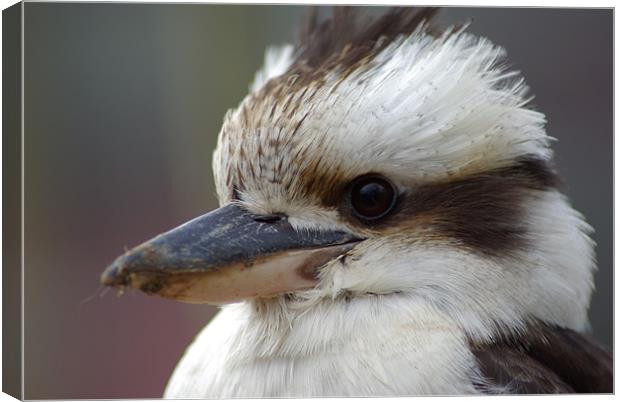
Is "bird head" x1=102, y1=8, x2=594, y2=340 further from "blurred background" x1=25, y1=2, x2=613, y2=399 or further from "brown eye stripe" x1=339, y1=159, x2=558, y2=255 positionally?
"blurred background" x1=25, y1=2, x2=613, y2=399

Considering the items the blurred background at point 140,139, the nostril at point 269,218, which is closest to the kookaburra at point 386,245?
the nostril at point 269,218

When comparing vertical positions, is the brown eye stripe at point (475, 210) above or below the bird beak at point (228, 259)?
above

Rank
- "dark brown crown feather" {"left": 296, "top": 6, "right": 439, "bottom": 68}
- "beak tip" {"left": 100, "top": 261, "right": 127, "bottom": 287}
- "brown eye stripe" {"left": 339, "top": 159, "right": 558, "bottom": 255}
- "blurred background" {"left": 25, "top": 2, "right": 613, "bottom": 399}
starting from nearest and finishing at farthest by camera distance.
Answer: "beak tip" {"left": 100, "top": 261, "right": 127, "bottom": 287}, "brown eye stripe" {"left": 339, "top": 159, "right": 558, "bottom": 255}, "dark brown crown feather" {"left": 296, "top": 6, "right": 439, "bottom": 68}, "blurred background" {"left": 25, "top": 2, "right": 613, "bottom": 399}

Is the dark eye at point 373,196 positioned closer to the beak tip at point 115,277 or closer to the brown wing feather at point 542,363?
the brown wing feather at point 542,363

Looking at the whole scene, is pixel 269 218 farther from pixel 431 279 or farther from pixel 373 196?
pixel 431 279

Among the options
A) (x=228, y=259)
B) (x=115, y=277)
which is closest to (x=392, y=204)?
(x=228, y=259)

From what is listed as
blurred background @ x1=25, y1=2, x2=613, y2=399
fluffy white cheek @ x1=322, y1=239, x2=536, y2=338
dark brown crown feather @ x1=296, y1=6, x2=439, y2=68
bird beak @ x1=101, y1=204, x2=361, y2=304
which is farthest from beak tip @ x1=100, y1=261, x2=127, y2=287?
dark brown crown feather @ x1=296, y1=6, x2=439, y2=68

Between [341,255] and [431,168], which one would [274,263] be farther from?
[431,168]
